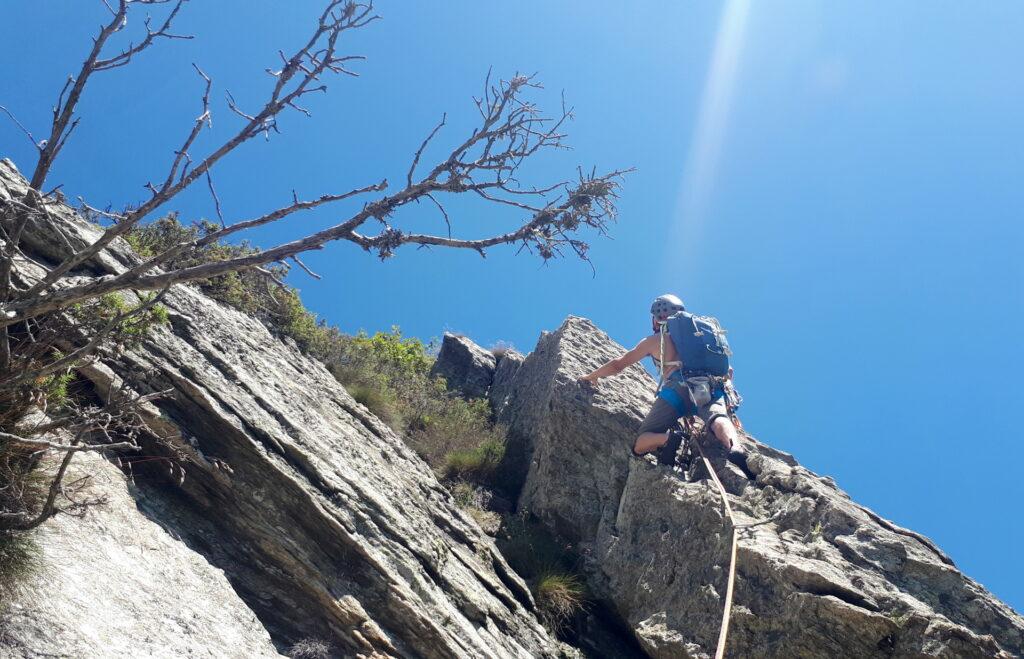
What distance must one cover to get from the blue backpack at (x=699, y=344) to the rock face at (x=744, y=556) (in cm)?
101

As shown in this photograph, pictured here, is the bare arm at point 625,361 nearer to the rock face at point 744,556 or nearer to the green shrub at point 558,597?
the rock face at point 744,556

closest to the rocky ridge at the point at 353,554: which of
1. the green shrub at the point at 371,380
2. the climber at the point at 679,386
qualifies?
the climber at the point at 679,386

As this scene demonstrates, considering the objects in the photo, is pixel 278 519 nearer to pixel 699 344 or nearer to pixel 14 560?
pixel 14 560

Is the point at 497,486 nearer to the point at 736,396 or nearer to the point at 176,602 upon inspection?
the point at 736,396

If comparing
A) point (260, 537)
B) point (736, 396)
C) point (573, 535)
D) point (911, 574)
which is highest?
point (736, 396)

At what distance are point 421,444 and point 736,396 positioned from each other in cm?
419

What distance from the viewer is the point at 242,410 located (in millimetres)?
5633

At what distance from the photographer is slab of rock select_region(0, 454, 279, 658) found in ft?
11.7

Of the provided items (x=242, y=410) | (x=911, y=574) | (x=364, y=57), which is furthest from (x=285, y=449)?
(x=911, y=574)

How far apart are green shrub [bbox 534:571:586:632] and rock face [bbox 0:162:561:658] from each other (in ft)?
1.00

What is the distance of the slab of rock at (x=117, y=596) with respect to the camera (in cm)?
355

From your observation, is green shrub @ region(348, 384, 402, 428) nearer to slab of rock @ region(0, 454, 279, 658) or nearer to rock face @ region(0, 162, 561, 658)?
rock face @ region(0, 162, 561, 658)

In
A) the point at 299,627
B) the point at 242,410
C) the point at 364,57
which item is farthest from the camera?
the point at 242,410

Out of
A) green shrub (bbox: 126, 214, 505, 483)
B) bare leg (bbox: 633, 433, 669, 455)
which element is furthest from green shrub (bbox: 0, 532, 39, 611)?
bare leg (bbox: 633, 433, 669, 455)
